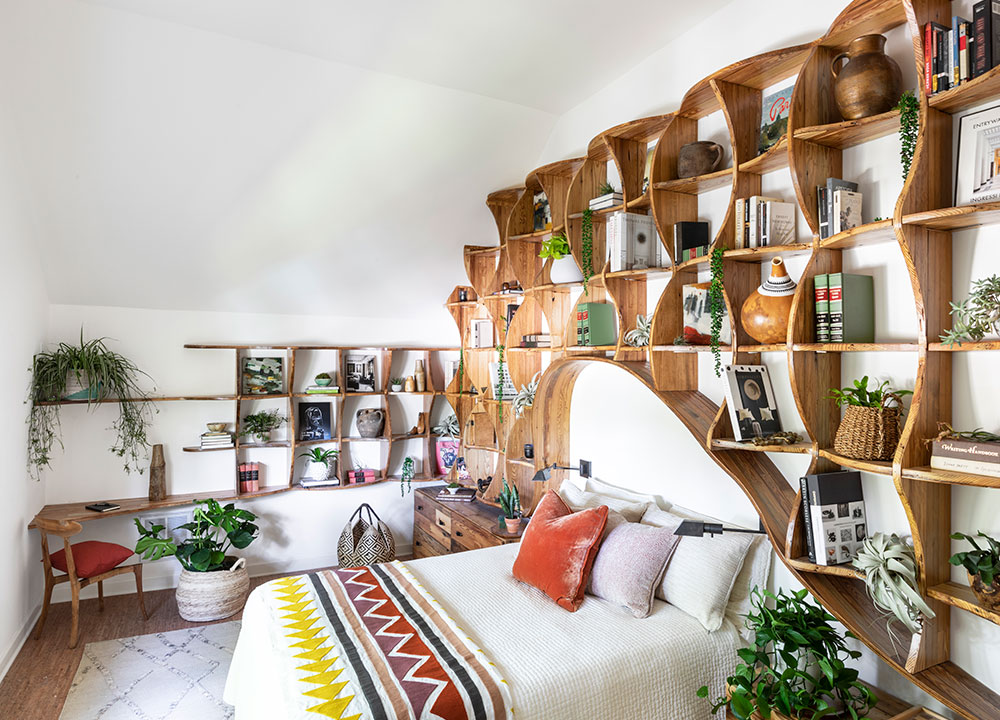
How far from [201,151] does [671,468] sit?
2.99m

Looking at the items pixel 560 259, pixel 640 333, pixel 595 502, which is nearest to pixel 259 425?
pixel 560 259

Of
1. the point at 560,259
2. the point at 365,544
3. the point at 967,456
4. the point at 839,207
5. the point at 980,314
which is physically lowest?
the point at 365,544

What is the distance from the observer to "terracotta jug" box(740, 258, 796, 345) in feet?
7.02

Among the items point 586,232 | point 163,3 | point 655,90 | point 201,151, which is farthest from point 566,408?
point 163,3

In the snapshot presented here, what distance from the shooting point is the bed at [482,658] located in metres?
1.86

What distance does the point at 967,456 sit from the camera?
1583mm

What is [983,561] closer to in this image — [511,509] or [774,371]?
[774,371]

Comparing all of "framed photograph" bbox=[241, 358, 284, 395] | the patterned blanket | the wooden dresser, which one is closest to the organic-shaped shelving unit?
the wooden dresser

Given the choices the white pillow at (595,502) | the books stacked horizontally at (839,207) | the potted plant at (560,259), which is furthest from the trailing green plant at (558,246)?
the books stacked horizontally at (839,207)

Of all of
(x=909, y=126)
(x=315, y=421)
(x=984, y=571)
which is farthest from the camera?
(x=315, y=421)

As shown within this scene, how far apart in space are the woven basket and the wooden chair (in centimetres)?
380

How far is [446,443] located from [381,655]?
3117mm

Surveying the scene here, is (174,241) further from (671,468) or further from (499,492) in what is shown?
(671,468)

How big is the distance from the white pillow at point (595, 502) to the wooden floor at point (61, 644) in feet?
7.37
